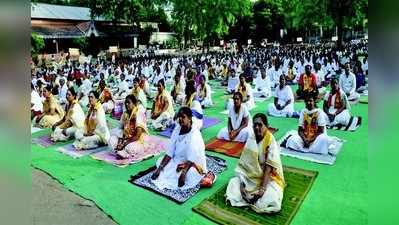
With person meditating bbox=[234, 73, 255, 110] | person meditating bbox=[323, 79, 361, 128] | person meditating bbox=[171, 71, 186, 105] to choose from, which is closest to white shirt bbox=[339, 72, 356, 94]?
person meditating bbox=[323, 79, 361, 128]

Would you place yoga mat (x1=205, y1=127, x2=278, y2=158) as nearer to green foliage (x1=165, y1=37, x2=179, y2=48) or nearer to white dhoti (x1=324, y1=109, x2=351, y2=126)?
white dhoti (x1=324, y1=109, x2=351, y2=126)

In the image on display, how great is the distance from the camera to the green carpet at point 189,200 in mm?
→ 4039

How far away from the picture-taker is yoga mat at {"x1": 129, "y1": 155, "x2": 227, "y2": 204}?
14.9 ft

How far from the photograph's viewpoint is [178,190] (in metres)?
4.69

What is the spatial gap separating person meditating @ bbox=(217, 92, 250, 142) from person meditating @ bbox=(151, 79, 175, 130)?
5.29ft

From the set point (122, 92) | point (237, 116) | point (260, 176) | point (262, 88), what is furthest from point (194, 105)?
point (122, 92)

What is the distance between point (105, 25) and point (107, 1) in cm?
239

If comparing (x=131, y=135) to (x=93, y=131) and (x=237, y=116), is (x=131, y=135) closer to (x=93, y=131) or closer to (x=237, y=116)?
(x=93, y=131)

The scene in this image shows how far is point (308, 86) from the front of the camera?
9.84m

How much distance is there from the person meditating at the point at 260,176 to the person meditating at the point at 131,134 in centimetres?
228

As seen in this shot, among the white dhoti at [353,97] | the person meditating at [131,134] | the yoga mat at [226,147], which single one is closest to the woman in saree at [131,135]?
the person meditating at [131,134]

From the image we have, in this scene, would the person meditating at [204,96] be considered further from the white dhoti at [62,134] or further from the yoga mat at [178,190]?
the yoga mat at [178,190]
